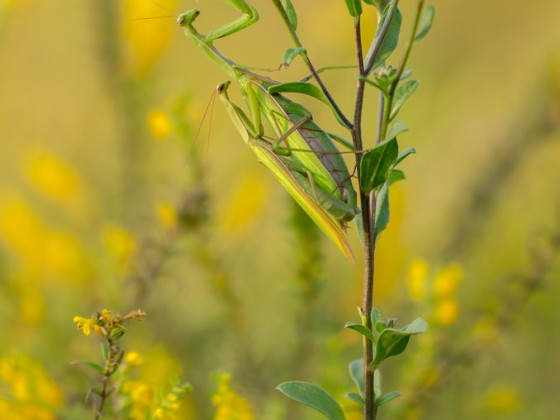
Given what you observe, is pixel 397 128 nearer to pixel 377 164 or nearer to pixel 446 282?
pixel 377 164

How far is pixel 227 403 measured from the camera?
2.24 ft

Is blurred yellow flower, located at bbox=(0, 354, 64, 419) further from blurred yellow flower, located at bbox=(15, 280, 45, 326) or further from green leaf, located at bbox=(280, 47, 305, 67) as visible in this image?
A: green leaf, located at bbox=(280, 47, 305, 67)

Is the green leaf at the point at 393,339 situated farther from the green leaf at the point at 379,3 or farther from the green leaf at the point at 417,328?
the green leaf at the point at 379,3

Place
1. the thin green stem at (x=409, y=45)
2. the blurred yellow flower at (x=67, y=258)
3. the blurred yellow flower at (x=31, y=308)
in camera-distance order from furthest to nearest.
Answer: the blurred yellow flower at (x=67, y=258) → the blurred yellow flower at (x=31, y=308) → the thin green stem at (x=409, y=45)

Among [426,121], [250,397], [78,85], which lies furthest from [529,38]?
[250,397]

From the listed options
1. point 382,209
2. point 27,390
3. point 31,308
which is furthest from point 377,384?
point 31,308

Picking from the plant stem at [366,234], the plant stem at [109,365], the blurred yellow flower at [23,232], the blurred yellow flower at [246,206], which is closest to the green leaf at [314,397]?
the plant stem at [366,234]

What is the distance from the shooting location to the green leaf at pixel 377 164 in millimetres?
505

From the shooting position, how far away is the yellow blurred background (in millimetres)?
969

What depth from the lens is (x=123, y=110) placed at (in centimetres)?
142

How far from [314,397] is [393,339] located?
0.08 meters

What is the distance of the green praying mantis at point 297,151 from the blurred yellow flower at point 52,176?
0.90 meters

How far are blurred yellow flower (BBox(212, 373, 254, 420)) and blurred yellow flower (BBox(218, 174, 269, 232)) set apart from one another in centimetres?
71

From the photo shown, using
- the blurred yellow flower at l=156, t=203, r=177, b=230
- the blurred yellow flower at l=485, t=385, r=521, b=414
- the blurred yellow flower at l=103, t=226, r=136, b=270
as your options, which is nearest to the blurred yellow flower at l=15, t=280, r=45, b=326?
the blurred yellow flower at l=103, t=226, r=136, b=270
